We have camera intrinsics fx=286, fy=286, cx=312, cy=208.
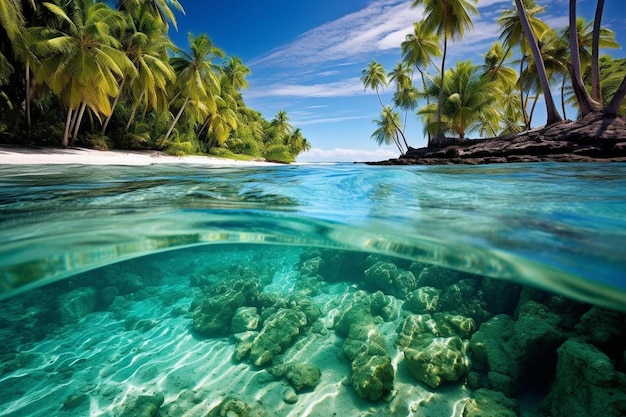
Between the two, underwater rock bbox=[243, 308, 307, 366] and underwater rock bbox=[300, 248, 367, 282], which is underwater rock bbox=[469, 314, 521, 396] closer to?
underwater rock bbox=[243, 308, 307, 366]

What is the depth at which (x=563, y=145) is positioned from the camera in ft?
39.0

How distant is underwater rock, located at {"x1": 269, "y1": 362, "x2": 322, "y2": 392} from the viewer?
5.00 meters

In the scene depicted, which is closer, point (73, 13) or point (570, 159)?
point (570, 159)

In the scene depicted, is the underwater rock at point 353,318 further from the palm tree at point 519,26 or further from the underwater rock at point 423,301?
the palm tree at point 519,26

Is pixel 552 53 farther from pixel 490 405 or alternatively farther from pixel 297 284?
pixel 490 405

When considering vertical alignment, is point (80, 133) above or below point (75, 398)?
above

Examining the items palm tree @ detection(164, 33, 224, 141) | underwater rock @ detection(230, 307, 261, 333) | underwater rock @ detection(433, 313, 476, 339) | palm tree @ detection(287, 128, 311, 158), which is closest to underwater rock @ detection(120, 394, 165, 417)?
underwater rock @ detection(230, 307, 261, 333)

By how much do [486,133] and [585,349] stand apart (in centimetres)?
3231

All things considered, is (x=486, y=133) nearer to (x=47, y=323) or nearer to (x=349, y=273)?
(x=349, y=273)

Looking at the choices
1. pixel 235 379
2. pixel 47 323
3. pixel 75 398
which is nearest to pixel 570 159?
pixel 235 379

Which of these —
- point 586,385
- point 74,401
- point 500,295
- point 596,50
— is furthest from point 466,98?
point 74,401

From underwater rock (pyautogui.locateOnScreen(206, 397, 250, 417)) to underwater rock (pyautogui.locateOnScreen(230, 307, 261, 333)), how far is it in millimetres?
2293

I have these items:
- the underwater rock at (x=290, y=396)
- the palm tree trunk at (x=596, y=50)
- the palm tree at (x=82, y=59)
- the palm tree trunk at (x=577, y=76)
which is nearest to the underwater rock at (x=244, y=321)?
the underwater rock at (x=290, y=396)

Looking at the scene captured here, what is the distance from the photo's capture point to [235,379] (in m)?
5.46
